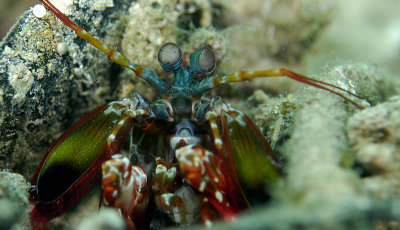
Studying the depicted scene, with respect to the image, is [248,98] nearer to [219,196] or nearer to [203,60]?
[203,60]

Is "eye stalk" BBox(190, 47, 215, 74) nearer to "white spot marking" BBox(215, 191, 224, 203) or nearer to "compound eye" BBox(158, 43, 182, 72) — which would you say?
"compound eye" BBox(158, 43, 182, 72)

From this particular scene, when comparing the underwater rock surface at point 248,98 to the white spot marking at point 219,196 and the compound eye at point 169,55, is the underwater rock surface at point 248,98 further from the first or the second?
the compound eye at point 169,55

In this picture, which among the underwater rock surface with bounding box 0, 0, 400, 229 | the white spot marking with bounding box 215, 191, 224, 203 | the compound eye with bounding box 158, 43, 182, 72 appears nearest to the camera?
the underwater rock surface with bounding box 0, 0, 400, 229

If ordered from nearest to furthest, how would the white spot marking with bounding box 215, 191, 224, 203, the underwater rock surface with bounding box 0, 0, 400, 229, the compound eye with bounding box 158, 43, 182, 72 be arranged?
the underwater rock surface with bounding box 0, 0, 400, 229 < the white spot marking with bounding box 215, 191, 224, 203 < the compound eye with bounding box 158, 43, 182, 72

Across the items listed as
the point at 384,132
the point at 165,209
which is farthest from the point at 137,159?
the point at 384,132

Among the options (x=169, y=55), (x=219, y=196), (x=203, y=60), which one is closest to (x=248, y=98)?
(x=203, y=60)

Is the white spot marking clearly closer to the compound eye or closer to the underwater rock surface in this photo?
the underwater rock surface

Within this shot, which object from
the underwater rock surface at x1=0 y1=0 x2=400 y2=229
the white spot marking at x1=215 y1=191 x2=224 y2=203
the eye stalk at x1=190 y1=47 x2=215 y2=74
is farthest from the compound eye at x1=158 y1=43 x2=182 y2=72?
the white spot marking at x1=215 y1=191 x2=224 y2=203

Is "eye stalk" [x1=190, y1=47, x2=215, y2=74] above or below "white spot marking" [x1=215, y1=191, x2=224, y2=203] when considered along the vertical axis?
above

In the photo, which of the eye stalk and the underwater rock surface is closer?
the underwater rock surface

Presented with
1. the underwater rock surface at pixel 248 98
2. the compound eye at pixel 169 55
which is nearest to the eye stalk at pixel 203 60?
the compound eye at pixel 169 55
